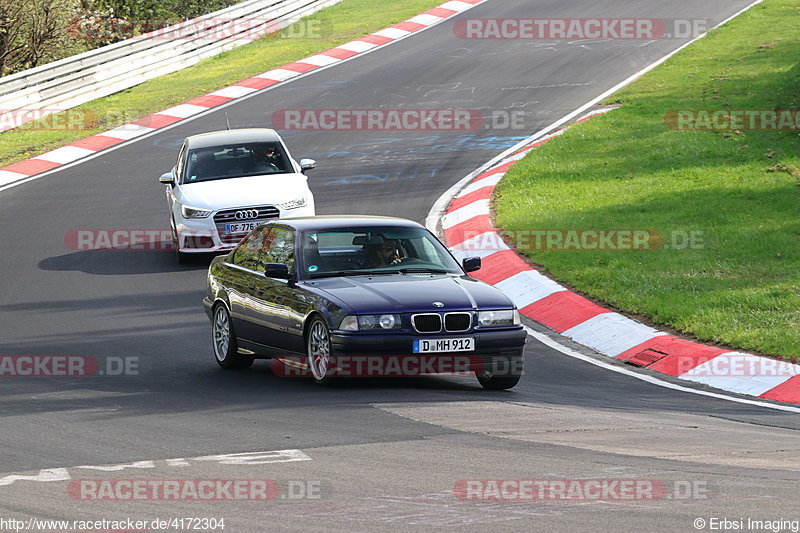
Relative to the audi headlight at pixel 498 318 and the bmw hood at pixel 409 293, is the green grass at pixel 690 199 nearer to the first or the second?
the audi headlight at pixel 498 318

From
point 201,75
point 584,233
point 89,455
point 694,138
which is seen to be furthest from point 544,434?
point 201,75

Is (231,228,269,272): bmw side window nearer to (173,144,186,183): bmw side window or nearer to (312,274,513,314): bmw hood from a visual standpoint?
(312,274,513,314): bmw hood

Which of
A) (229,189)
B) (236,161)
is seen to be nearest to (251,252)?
(229,189)

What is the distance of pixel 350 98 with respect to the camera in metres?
28.0

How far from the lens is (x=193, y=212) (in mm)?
17156

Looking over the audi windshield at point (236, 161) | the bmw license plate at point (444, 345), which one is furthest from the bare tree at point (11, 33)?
the bmw license plate at point (444, 345)

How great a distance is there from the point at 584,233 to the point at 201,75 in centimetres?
1784

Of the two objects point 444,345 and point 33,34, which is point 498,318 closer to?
point 444,345

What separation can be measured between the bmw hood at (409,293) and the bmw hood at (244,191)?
6345mm

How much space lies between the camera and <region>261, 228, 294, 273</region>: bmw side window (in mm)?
11469

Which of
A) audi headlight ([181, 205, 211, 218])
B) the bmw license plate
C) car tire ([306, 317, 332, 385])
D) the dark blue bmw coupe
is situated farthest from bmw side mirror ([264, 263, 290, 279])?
audi headlight ([181, 205, 211, 218])

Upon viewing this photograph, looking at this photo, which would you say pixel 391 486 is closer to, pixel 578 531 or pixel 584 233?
pixel 578 531

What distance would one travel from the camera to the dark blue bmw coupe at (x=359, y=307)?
1012cm

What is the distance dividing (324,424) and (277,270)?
250cm
